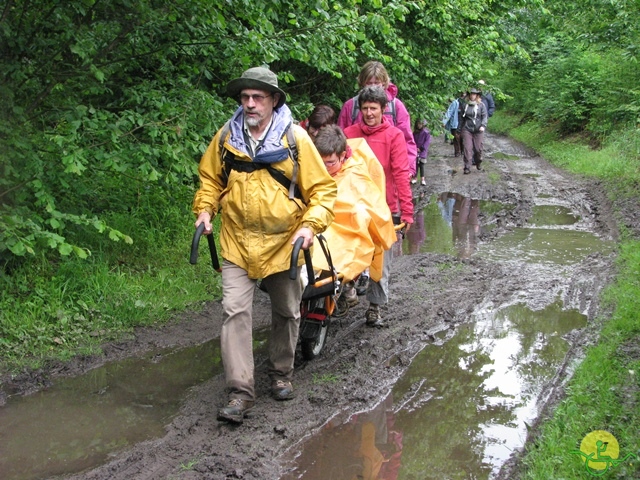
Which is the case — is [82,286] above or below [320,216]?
below

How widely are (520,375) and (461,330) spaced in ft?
3.48

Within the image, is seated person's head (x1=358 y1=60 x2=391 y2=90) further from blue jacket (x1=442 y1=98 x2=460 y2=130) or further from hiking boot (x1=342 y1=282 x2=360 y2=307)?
blue jacket (x1=442 y1=98 x2=460 y2=130)

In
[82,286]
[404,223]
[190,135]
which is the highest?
[190,135]

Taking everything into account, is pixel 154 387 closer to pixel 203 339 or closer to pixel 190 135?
pixel 203 339

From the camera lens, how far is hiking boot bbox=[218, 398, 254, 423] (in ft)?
14.9

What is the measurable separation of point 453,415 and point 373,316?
1912 mm

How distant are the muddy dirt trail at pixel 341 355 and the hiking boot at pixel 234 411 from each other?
0.07 metres

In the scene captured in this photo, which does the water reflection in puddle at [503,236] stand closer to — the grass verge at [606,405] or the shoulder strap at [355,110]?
the grass verge at [606,405]

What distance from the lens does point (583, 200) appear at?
44.0 feet

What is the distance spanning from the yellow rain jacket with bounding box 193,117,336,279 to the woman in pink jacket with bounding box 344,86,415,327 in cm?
204

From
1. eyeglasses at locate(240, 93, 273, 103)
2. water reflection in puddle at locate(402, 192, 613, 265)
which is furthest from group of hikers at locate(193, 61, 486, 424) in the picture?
water reflection in puddle at locate(402, 192, 613, 265)

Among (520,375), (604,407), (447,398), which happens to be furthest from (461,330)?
(604,407)

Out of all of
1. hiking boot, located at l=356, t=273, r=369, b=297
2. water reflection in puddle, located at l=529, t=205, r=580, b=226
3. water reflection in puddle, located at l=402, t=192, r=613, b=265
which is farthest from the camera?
water reflection in puddle, located at l=529, t=205, r=580, b=226

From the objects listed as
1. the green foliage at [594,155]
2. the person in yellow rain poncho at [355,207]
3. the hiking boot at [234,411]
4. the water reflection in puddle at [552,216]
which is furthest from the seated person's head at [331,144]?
the green foliage at [594,155]
